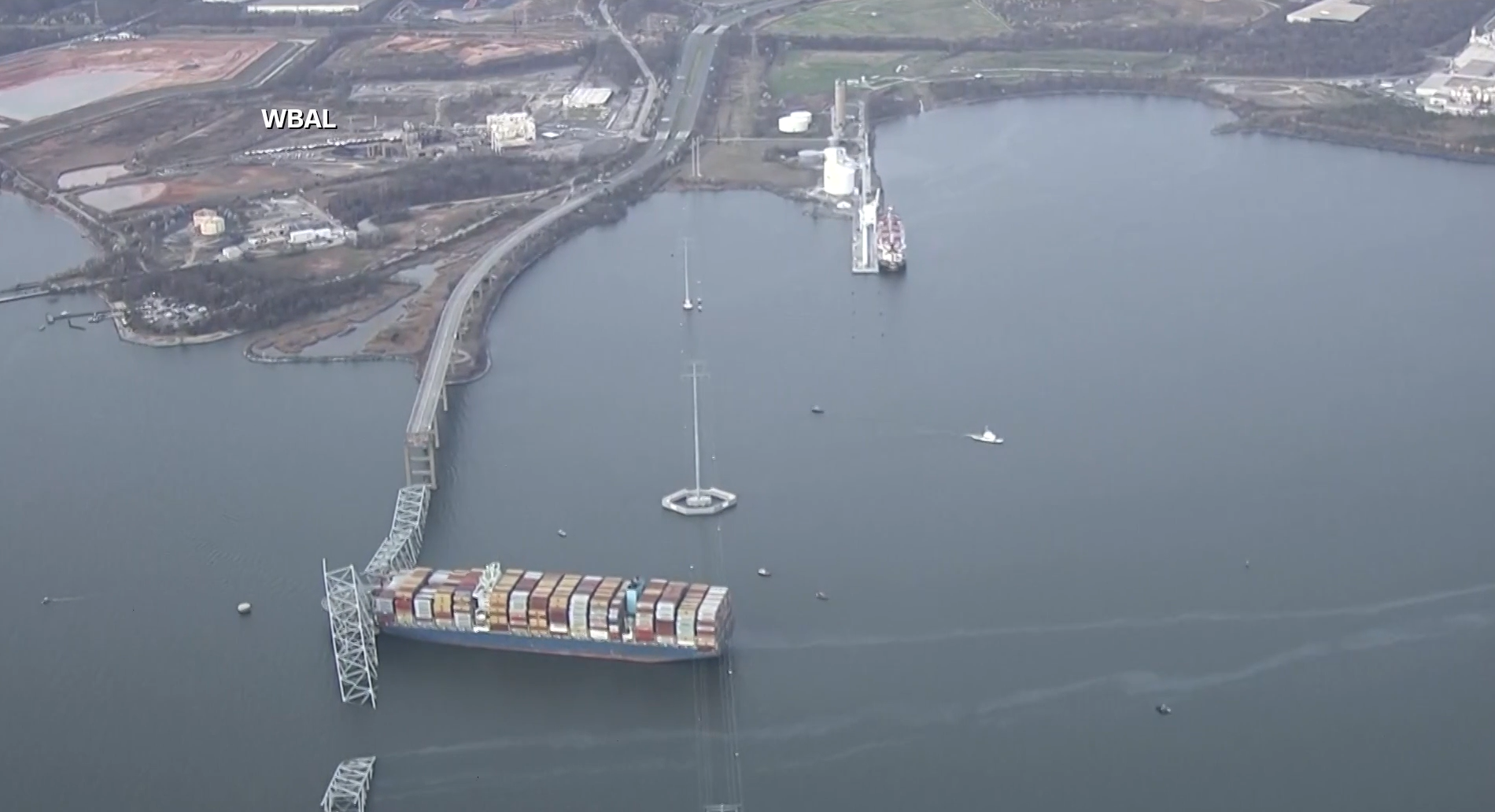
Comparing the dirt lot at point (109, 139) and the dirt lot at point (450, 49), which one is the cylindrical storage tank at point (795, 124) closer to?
the dirt lot at point (450, 49)

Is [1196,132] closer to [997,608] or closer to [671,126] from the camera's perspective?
[671,126]

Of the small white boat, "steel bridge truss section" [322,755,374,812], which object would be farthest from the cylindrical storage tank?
"steel bridge truss section" [322,755,374,812]

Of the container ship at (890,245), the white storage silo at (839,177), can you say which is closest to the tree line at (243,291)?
the container ship at (890,245)

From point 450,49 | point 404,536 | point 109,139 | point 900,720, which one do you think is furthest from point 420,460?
point 450,49

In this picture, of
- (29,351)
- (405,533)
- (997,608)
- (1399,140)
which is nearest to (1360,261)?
(1399,140)

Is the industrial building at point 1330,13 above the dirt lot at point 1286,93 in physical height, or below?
above
